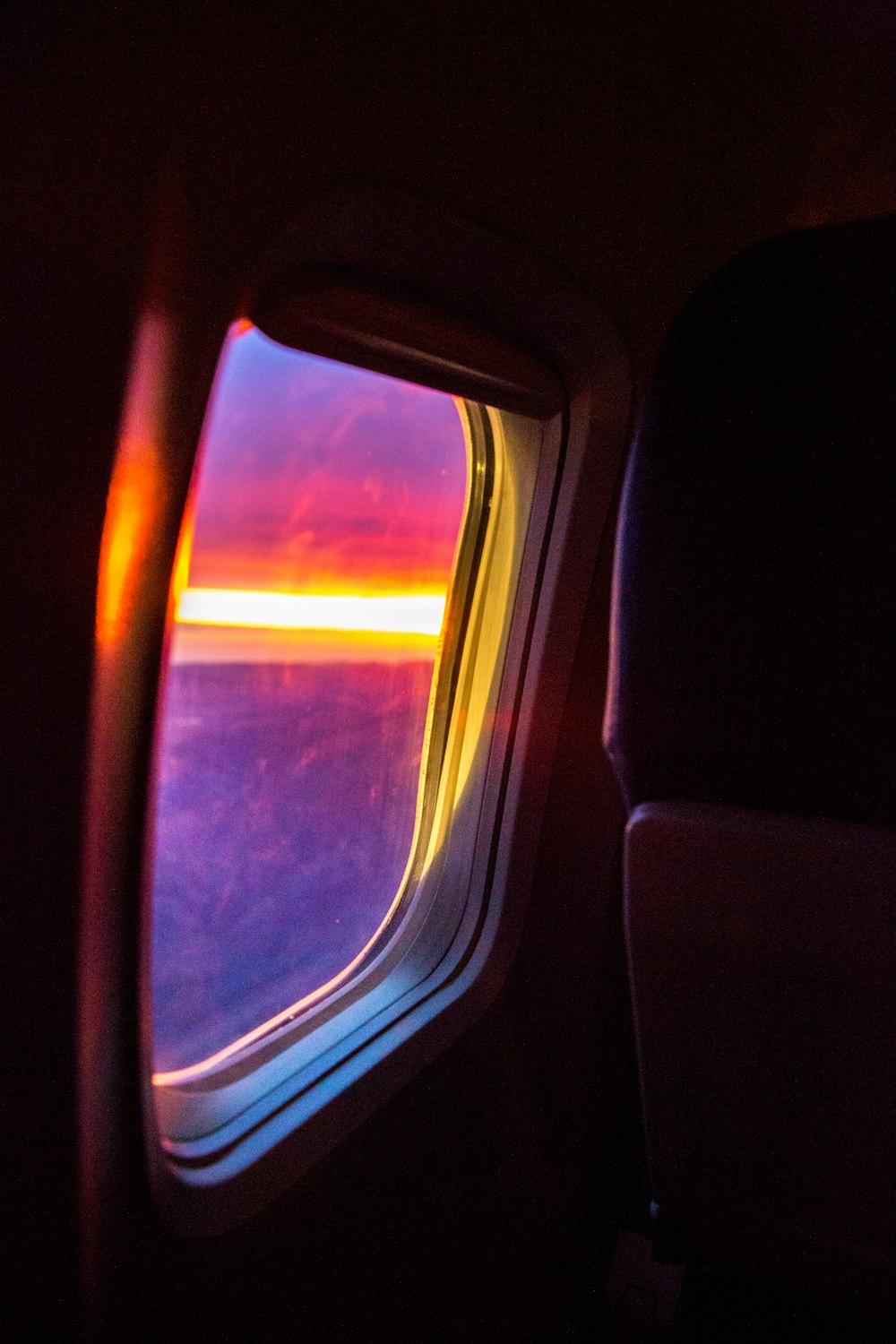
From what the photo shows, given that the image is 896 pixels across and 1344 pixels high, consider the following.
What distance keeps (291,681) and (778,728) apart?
78 cm

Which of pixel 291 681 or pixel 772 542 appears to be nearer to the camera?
pixel 772 542

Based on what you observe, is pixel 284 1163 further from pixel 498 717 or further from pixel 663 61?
pixel 663 61

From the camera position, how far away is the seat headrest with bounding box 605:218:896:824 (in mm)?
1223

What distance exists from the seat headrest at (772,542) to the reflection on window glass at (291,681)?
52 centimetres

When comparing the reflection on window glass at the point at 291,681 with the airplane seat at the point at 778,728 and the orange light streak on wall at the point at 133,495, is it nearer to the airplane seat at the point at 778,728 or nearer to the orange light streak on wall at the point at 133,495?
the orange light streak on wall at the point at 133,495

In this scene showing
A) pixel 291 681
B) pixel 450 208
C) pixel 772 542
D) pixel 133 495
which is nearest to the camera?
pixel 133 495

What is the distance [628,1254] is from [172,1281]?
1114mm

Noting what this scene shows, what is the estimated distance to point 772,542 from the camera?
1.27 metres

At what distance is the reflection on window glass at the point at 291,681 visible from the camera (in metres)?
1.43

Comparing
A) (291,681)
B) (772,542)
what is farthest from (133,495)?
(772,542)

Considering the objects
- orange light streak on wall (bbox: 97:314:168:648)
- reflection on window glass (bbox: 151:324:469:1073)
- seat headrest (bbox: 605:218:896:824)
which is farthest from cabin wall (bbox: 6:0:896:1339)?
seat headrest (bbox: 605:218:896:824)

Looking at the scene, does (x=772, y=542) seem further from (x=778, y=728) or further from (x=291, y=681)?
(x=291, y=681)

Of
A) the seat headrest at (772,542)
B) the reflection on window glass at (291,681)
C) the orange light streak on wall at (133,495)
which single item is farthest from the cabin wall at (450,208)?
the seat headrest at (772,542)

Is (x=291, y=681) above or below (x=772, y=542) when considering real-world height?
below
